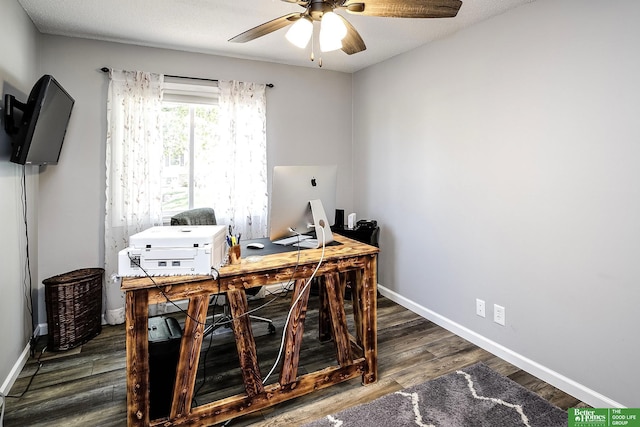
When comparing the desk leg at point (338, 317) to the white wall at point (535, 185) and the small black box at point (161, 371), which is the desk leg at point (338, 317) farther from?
the white wall at point (535, 185)

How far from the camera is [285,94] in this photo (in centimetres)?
383

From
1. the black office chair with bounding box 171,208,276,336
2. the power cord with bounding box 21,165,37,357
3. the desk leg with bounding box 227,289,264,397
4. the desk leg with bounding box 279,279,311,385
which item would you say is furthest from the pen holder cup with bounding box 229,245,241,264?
the power cord with bounding box 21,165,37,357

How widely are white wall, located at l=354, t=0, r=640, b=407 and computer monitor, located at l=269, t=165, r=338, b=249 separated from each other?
1.24m

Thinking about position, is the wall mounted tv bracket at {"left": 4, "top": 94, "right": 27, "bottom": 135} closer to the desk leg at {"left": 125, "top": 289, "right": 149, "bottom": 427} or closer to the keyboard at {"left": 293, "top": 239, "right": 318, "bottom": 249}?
the desk leg at {"left": 125, "top": 289, "right": 149, "bottom": 427}

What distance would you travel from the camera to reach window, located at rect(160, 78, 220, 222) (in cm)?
336

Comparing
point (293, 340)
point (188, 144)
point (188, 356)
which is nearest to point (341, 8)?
point (293, 340)

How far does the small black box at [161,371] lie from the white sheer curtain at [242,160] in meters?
1.79

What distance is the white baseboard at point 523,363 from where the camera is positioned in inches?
79.7

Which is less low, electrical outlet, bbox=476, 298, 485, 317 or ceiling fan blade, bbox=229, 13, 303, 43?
ceiling fan blade, bbox=229, 13, 303, 43

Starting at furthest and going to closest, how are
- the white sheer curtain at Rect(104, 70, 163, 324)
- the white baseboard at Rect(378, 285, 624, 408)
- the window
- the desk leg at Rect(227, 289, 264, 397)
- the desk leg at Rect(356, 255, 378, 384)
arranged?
the window < the white sheer curtain at Rect(104, 70, 163, 324) < the desk leg at Rect(356, 255, 378, 384) < the white baseboard at Rect(378, 285, 624, 408) < the desk leg at Rect(227, 289, 264, 397)

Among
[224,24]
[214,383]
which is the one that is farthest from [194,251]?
[224,24]

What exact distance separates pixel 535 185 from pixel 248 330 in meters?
2.02

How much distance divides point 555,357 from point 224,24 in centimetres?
331

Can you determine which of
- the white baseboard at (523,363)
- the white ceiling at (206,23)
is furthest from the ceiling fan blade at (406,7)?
the white baseboard at (523,363)
